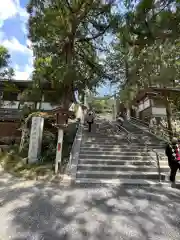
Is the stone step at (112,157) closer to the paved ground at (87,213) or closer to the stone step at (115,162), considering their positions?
the stone step at (115,162)

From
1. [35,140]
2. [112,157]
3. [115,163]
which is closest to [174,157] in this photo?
[115,163]

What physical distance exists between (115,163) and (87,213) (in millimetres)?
3697

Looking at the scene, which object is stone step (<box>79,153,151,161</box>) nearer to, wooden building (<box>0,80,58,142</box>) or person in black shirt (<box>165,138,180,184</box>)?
person in black shirt (<box>165,138,180,184</box>)

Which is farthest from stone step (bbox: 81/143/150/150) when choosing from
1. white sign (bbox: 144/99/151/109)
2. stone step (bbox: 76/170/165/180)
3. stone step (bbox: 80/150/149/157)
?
white sign (bbox: 144/99/151/109)

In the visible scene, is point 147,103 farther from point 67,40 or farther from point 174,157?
point 174,157

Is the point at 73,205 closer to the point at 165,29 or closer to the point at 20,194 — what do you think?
the point at 20,194

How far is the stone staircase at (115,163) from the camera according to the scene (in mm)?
6566

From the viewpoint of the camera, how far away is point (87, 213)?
409cm

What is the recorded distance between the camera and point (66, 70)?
10023 mm

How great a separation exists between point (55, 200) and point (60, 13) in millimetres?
9991

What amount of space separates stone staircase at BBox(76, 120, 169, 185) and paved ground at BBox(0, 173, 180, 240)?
2.59 ft

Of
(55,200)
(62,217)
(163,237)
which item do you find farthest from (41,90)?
(163,237)

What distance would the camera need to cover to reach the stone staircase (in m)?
6.57

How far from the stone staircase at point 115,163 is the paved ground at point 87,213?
789 mm
